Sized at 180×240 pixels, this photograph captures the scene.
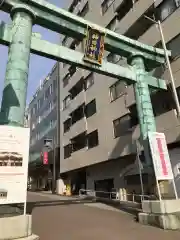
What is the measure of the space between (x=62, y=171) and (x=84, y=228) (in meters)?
21.0

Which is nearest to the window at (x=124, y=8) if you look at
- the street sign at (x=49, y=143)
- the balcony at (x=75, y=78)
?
the balcony at (x=75, y=78)

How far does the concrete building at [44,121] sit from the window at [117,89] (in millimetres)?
13769

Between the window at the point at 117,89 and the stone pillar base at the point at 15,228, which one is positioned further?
the window at the point at 117,89

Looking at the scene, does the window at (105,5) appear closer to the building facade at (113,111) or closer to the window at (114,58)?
the building facade at (113,111)

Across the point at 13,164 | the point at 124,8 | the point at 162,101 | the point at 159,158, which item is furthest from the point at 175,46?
the point at 13,164

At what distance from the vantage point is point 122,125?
730 inches

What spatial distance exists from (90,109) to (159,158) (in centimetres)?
1545

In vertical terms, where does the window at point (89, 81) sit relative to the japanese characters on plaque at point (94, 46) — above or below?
above

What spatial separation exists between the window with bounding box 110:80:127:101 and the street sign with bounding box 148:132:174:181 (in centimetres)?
984

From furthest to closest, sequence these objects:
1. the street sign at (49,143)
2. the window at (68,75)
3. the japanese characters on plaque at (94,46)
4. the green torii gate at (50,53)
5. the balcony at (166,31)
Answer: the street sign at (49,143) → the window at (68,75) → the balcony at (166,31) → the japanese characters on plaque at (94,46) → the green torii gate at (50,53)

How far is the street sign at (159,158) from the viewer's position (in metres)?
8.81

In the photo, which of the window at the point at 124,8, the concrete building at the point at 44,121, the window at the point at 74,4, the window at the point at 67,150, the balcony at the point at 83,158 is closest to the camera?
the window at the point at 124,8

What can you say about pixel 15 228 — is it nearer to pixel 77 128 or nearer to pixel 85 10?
pixel 77 128

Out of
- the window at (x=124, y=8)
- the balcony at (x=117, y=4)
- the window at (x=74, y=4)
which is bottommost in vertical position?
the window at (x=124, y=8)
